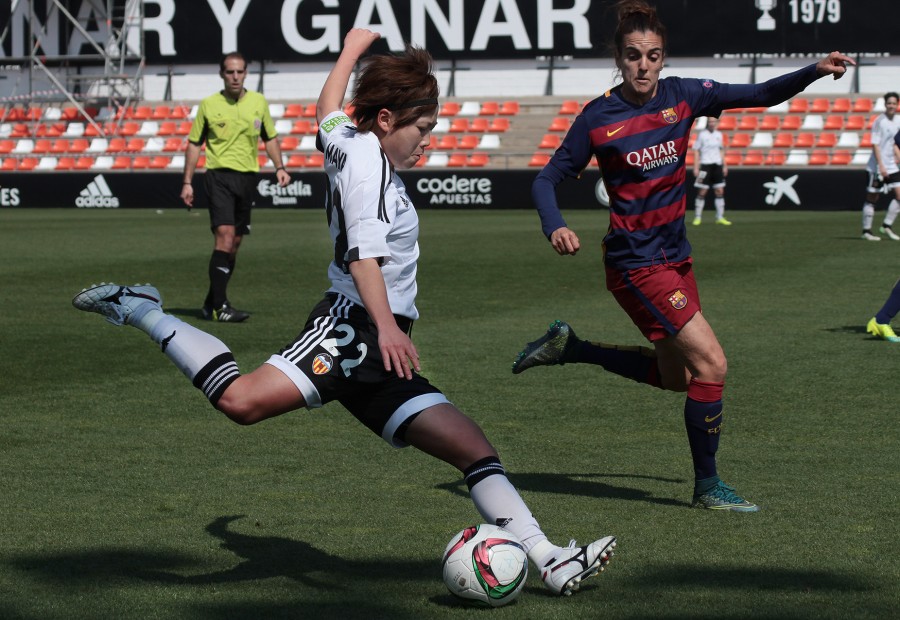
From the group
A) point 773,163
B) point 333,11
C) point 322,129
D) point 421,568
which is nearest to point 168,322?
point 322,129

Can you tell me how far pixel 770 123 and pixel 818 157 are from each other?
352 centimetres

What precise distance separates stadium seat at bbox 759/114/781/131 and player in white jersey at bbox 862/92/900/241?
47.9 feet

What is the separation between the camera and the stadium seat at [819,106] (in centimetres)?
3647

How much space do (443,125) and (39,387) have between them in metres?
30.6

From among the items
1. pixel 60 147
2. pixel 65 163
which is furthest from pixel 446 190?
pixel 60 147

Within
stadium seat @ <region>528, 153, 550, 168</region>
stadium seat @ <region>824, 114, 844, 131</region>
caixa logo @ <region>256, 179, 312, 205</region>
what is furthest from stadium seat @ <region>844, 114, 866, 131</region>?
caixa logo @ <region>256, 179, 312, 205</region>

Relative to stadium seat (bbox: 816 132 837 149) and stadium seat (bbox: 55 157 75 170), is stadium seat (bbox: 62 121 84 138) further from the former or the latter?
stadium seat (bbox: 816 132 837 149)

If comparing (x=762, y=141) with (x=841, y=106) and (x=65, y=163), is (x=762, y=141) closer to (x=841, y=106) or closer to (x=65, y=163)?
(x=841, y=106)

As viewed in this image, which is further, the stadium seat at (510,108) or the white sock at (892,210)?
the stadium seat at (510,108)

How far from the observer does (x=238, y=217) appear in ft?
39.2

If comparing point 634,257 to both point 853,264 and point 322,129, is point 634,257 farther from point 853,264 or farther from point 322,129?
point 853,264

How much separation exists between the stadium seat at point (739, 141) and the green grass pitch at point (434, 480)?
2286cm

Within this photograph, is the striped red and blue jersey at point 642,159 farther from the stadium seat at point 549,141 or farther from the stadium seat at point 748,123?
the stadium seat at point 748,123

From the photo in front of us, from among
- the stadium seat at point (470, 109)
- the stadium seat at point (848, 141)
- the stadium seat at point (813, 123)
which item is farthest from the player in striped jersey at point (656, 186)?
the stadium seat at point (470, 109)
